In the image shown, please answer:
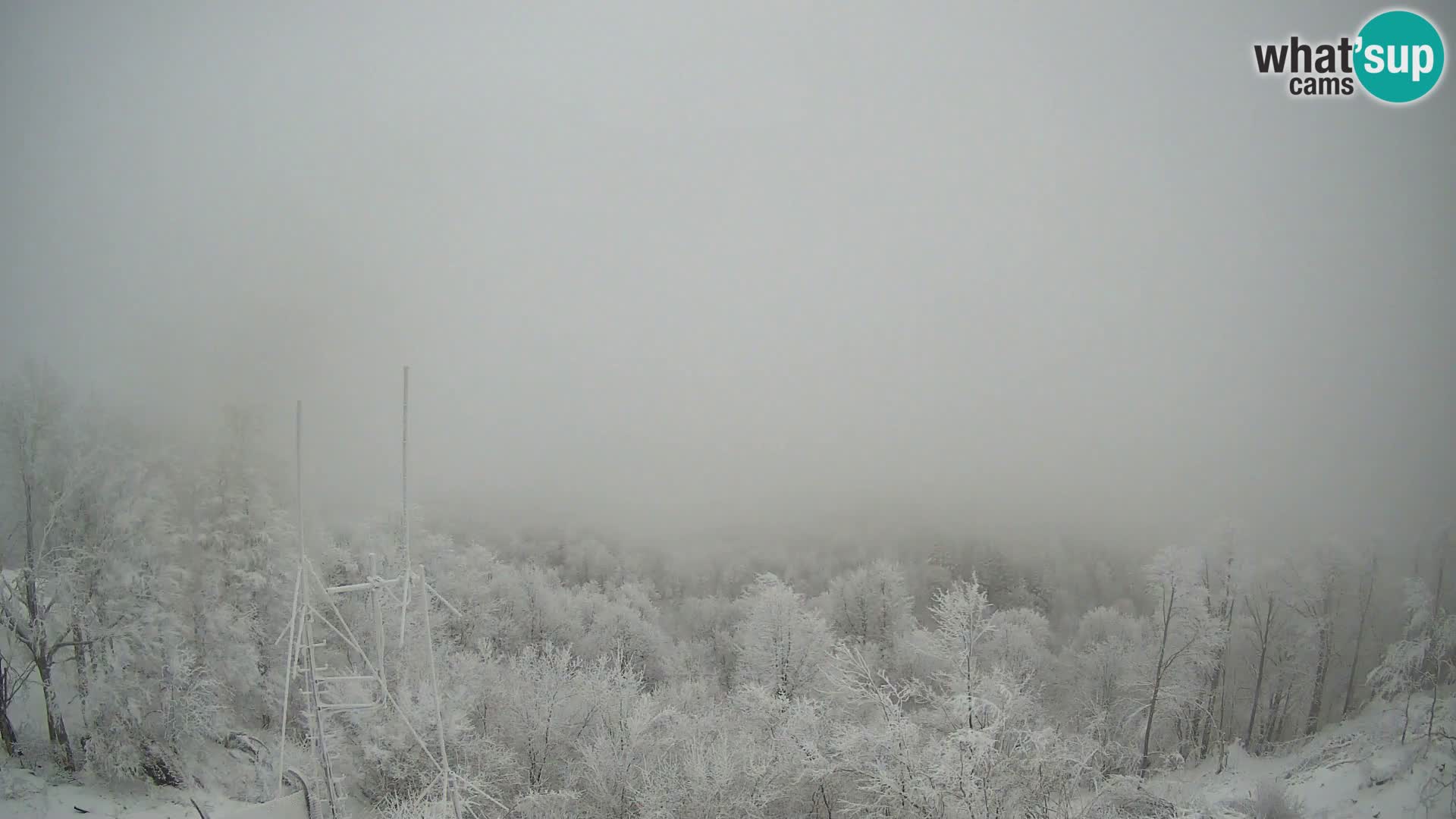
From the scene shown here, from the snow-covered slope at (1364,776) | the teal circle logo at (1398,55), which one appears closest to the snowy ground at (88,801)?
the snow-covered slope at (1364,776)

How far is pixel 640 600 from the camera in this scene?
5034cm

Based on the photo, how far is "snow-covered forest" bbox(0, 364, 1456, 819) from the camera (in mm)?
16719

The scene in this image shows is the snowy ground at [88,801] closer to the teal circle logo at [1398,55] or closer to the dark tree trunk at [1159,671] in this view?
the dark tree trunk at [1159,671]

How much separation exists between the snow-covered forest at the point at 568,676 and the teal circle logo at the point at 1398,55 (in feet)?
95.2

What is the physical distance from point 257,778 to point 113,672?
212 inches

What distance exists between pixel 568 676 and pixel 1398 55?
65.6m

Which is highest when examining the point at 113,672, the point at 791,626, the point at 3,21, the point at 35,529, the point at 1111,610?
the point at 3,21

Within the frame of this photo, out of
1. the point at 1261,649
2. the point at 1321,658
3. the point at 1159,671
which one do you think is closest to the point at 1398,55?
the point at 1321,658

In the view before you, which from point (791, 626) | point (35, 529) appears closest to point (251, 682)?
point (35, 529)

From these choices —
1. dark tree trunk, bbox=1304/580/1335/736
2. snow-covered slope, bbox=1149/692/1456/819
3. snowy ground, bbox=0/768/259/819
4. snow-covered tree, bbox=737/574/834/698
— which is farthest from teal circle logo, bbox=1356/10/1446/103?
snowy ground, bbox=0/768/259/819

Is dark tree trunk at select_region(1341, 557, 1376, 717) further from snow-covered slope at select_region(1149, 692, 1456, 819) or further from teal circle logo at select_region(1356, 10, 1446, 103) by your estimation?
teal circle logo at select_region(1356, 10, 1446, 103)

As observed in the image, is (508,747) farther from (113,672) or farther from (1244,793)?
(1244,793)
